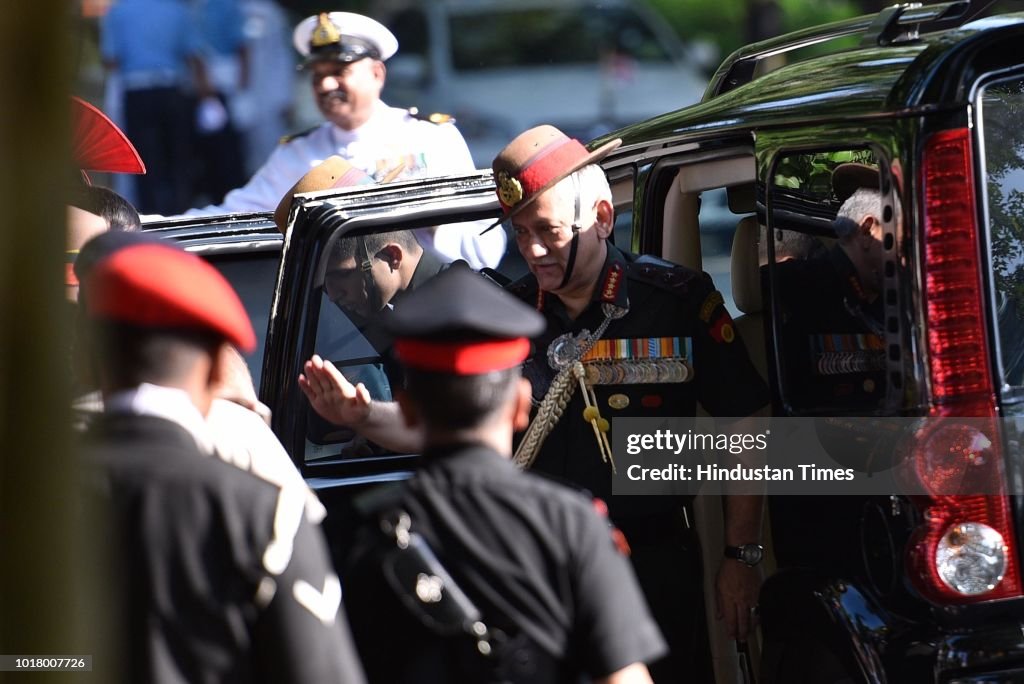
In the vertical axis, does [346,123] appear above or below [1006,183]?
above

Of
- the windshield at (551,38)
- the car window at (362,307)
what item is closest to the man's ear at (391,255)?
the car window at (362,307)

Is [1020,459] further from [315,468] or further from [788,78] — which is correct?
[315,468]

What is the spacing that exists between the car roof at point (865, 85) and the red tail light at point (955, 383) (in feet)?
0.33

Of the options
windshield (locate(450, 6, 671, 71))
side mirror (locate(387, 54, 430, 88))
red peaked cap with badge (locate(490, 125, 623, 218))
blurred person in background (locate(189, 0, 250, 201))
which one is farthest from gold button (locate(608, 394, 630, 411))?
windshield (locate(450, 6, 671, 71))

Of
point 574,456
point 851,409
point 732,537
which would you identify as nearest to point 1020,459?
point 851,409

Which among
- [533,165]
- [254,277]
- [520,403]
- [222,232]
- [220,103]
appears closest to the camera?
[520,403]

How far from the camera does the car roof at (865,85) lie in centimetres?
308

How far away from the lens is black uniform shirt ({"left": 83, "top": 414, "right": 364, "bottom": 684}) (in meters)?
2.18

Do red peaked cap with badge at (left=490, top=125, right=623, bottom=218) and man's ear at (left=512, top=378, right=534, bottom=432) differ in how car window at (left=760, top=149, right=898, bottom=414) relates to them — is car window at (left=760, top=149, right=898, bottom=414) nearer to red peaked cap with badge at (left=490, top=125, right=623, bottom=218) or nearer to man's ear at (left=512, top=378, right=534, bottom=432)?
red peaked cap with badge at (left=490, top=125, right=623, bottom=218)

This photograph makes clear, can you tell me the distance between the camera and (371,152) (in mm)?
6422

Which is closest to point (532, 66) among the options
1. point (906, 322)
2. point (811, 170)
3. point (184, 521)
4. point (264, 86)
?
point (264, 86)

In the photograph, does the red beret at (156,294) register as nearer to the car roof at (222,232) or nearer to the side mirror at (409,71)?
the car roof at (222,232)

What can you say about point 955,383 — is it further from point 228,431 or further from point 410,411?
point 228,431

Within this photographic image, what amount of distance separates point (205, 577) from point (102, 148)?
2.19m
